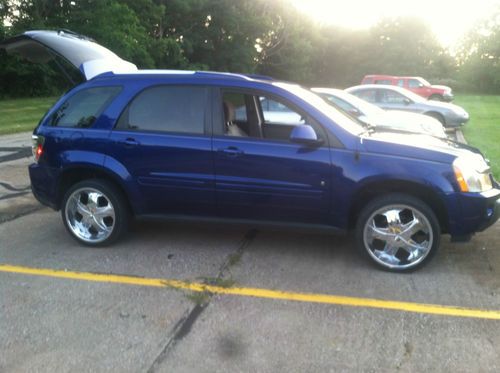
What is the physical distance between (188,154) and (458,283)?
8.69ft

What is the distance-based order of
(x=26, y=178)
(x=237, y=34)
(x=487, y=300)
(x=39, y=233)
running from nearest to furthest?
(x=487, y=300), (x=39, y=233), (x=26, y=178), (x=237, y=34)

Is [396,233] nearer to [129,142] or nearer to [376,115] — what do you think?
[129,142]

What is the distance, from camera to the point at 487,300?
407 centimetres

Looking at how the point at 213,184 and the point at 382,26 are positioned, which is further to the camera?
the point at 382,26

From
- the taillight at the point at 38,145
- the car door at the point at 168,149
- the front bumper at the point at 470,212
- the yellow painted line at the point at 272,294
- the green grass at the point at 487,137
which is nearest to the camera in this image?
the yellow painted line at the point at 272,294

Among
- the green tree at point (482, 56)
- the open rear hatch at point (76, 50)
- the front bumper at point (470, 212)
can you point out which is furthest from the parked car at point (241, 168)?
the green tree at point (482, 56)

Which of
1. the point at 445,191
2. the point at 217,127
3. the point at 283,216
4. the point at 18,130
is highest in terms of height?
the point at 217,127

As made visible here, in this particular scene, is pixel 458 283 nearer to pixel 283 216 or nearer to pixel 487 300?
pixel 487 300

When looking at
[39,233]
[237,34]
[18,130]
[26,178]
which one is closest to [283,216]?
[39,233]

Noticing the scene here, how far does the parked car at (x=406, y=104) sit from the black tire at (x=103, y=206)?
38.2 ft

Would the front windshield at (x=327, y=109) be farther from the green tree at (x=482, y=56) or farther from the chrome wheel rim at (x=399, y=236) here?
the green tree at (x=482, y=56)

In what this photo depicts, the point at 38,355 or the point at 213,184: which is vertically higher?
the point at 213,184

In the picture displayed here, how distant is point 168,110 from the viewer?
5023mm

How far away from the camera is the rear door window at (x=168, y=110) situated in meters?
4.94
